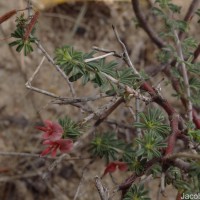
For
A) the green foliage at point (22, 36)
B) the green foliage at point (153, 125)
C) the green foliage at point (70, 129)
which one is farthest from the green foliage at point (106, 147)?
the green foliage at point (22, 36)

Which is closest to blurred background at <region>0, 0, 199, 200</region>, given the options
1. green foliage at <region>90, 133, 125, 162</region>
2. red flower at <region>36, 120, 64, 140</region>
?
green foliage at <region>90, 133, 125, 162</region>

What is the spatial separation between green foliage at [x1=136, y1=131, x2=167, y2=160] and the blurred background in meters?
0.76

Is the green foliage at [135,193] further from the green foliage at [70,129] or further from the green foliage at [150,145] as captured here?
the green foliage at [70,129]

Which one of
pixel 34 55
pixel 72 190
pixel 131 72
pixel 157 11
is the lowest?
pixel 72 190

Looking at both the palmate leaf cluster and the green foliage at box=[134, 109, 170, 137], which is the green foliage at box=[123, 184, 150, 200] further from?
the palmate leaf cluster

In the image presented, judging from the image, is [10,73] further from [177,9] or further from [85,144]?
[177,9]

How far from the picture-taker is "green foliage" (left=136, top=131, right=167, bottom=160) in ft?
A: 3.92

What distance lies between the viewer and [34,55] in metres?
2.59

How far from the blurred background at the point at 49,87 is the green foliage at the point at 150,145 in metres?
0.76

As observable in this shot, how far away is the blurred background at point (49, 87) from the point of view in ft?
7.09

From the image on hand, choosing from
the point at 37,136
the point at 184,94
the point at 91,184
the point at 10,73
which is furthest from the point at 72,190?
the point at 184,94

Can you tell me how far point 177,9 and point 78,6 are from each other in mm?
1158

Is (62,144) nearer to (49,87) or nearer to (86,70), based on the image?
(86,70)

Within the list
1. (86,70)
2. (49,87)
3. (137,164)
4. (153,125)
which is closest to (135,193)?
(137,164)
